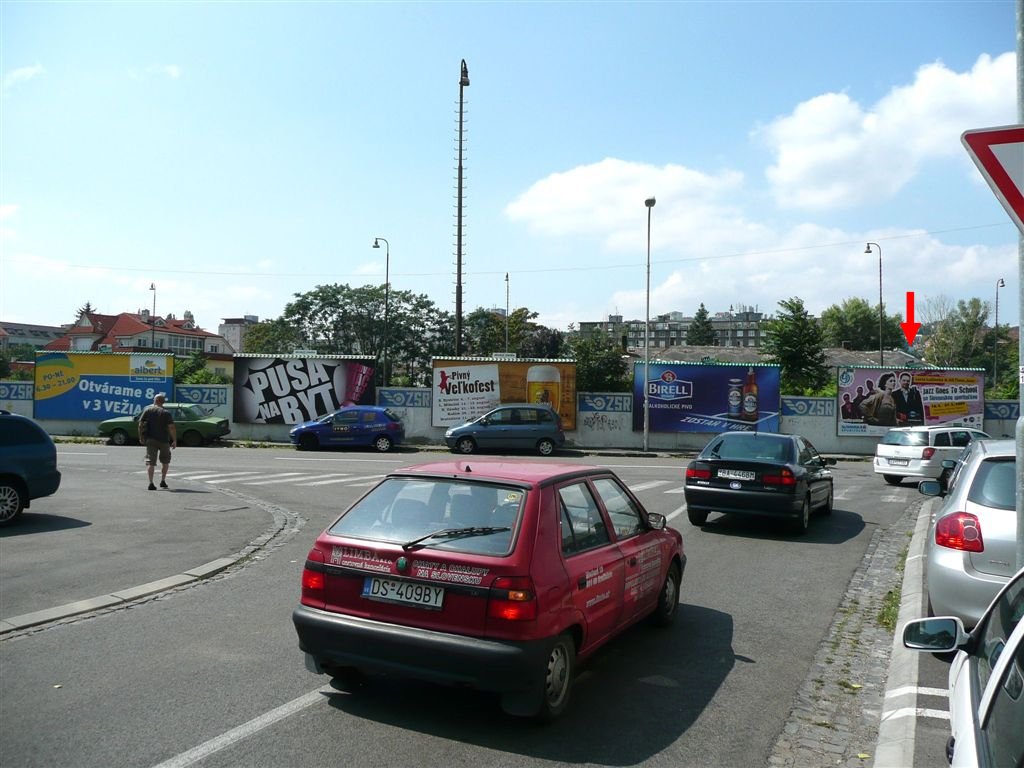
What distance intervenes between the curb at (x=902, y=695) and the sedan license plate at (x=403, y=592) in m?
2.58

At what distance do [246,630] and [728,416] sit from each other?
29019 millimetres

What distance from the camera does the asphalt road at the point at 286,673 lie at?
4.75 metres

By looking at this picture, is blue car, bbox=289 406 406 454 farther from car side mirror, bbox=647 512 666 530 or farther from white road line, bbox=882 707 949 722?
white road line, bbox=882 707 949 722

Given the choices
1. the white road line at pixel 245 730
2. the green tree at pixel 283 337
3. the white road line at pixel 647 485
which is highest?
the green tree at pixel 283 337

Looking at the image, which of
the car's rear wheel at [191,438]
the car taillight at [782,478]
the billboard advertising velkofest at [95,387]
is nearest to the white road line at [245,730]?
the car taillight at [782,478]

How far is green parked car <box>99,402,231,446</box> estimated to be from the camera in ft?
105

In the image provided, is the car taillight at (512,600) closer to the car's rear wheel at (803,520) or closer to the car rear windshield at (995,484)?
the car rear windshield at (995,484)

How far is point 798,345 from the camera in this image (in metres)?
52.3

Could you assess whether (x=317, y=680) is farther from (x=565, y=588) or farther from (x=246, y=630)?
(x=565, y=588)

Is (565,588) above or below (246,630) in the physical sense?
above

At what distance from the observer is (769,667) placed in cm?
643

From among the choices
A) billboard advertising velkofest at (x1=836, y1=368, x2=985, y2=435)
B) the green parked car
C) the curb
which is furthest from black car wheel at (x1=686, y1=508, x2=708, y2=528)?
the green parked car

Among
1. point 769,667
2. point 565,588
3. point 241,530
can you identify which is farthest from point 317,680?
point 241,530

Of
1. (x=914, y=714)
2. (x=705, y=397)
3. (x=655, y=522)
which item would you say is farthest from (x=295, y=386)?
(x=914, y=714)
